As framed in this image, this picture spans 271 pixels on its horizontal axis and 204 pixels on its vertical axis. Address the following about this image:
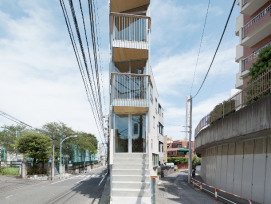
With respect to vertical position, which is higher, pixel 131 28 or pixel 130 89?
pixel 131 28

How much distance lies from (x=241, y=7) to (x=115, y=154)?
72.0 feet

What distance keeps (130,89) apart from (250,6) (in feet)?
60.3

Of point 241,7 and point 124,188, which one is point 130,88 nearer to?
point 124,188

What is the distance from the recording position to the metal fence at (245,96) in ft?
30.1

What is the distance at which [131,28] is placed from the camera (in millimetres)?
12898

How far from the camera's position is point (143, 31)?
1292cm

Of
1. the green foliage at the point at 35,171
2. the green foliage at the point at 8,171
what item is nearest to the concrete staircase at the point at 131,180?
the green foliage at the point at 35,171

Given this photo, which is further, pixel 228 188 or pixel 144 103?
pixel 228 188

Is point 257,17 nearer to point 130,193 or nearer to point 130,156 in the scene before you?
point 130,156

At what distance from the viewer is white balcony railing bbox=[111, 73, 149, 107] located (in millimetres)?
12090

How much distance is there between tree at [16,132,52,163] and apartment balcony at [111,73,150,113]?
2092cm

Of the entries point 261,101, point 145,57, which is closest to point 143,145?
point 145,57

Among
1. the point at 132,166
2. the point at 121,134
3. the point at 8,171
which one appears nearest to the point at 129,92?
the point at 121,134

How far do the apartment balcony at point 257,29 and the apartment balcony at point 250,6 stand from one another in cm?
125
